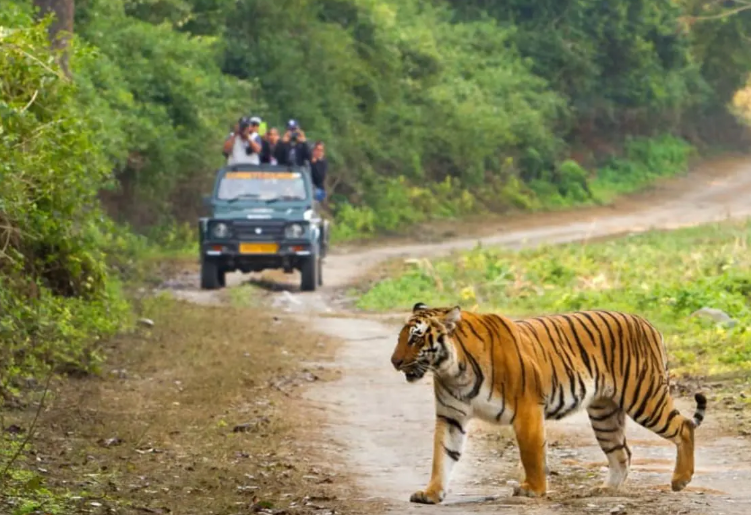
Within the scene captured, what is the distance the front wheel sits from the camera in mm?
25203

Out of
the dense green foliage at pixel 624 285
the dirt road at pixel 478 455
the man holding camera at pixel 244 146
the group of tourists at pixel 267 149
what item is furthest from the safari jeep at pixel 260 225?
the dirt road at pixel 478 455

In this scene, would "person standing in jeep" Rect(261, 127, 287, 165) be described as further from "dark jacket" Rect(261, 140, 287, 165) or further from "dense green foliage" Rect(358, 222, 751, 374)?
"dense green foliage" Rect(358, 222, 751, 374)

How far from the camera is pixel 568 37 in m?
52.6

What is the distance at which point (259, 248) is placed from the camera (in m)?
24.8

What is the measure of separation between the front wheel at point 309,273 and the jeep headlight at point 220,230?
4.39ft

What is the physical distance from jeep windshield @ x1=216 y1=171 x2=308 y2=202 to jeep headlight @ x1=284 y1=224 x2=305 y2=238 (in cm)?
75

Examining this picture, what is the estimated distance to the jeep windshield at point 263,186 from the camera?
1001 inches

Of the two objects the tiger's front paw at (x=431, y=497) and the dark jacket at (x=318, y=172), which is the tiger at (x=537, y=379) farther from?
the dark jacket at (x=318, y=172)

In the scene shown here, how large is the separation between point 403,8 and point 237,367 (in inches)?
1415

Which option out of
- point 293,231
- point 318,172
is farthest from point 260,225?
point 318,172

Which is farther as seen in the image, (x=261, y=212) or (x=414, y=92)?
(x=414, y=92)

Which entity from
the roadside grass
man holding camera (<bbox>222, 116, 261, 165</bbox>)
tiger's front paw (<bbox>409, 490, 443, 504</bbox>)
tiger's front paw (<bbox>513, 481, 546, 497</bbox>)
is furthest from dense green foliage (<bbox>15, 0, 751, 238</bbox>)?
tiger's front paw (<bbox>513, 481, 546, 497</bbox>)

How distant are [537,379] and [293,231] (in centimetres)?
1644

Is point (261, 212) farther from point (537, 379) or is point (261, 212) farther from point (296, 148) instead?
point (537, 379)
